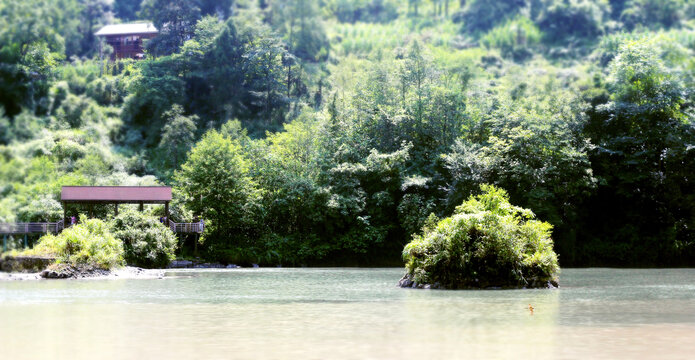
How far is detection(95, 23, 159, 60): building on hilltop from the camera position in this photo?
92.9 metres

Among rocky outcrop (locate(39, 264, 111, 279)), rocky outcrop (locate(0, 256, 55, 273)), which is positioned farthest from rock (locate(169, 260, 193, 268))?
rocky outcrop (locate(0, 256, 55, 273))

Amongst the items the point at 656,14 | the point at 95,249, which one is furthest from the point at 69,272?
the point at 656,14

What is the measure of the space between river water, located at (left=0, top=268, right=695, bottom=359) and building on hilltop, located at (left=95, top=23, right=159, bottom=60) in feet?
221

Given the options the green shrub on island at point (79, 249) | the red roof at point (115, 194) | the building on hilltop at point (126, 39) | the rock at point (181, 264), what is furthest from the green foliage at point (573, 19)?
the green shrub on island at point (79, 249)

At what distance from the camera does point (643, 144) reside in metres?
55.7

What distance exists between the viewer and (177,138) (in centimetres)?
7194

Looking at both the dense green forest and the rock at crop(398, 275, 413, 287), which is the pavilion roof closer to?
the dense green forest

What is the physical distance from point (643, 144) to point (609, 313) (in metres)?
38.8

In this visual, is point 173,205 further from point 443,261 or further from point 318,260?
point 443,261

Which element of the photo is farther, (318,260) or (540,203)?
(318,260)

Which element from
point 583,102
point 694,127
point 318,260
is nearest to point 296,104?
point 318,260

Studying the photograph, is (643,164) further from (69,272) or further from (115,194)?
(69,272)

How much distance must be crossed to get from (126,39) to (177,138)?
94.3 ft

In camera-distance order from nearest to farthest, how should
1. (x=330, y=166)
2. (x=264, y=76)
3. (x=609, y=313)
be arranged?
(x=609, y=313), (x=330, y=166), (x=264, y=76)
